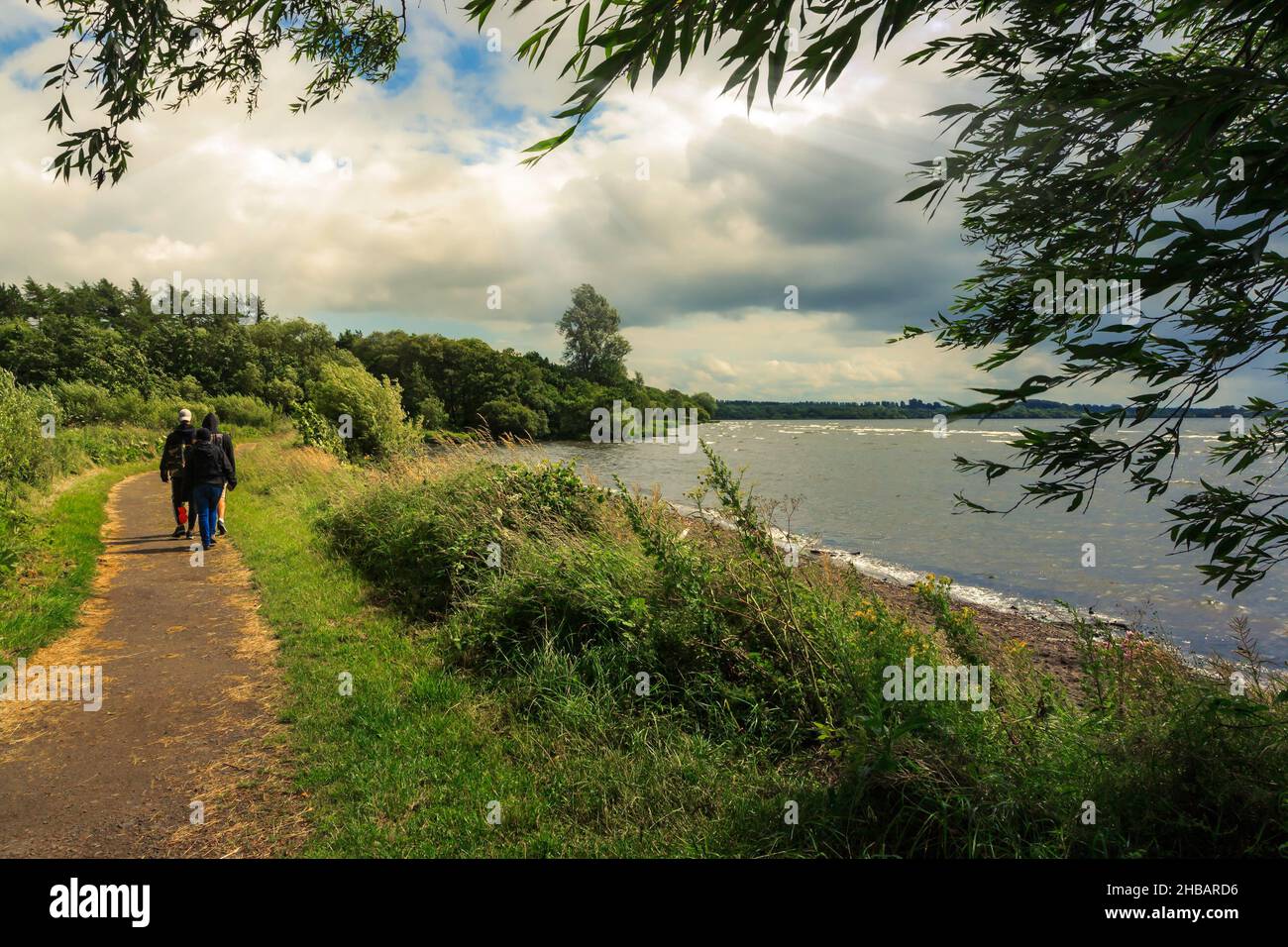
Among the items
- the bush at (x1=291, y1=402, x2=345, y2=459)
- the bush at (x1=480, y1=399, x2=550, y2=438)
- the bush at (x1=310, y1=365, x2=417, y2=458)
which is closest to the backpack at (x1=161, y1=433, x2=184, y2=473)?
the bush at (x1=291, y1=402, x2=345, y2=459)

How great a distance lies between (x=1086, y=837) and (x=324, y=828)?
166 inches

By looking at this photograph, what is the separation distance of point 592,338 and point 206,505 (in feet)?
252

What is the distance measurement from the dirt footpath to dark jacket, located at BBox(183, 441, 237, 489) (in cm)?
336

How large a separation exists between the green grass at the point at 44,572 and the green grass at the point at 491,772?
7.81 ft

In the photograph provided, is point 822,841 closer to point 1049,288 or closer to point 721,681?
point 721,681

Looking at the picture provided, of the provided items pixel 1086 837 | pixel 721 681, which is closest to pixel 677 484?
pixel 721 681

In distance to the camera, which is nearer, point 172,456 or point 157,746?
point 157,746

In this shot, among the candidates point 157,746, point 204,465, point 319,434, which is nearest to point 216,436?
point 204,465

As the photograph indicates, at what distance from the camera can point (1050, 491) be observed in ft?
10.8

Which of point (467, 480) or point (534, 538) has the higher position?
point (467, 480)

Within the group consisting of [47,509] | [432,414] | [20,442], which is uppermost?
[432,414]

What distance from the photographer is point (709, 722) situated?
214 inches

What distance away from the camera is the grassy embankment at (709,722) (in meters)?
3.59

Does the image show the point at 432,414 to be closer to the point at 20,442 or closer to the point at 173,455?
the point at 20,442
